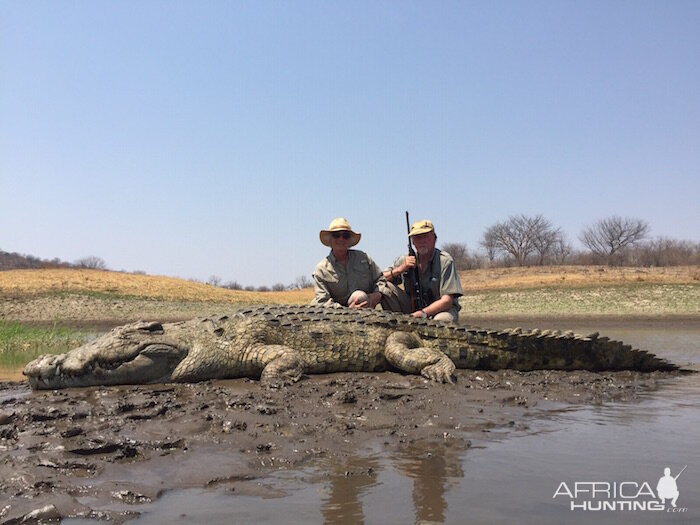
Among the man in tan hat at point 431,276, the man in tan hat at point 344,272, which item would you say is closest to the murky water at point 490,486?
the man in tan hat at point 431,276

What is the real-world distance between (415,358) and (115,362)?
284cm

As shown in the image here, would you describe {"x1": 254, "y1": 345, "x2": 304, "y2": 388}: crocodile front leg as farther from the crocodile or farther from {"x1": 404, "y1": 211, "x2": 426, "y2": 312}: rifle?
{"x1": 404, "y1": 211, "x2": 426, "y2": 312}: rifle

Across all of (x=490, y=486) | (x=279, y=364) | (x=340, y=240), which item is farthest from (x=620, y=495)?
(x=340, y=240)

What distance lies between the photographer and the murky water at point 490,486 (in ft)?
8.04

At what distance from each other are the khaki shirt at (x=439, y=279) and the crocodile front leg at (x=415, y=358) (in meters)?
1.44

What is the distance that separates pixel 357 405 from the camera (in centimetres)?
454

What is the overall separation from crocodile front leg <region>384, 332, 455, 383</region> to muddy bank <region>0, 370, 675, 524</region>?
0.15 meters

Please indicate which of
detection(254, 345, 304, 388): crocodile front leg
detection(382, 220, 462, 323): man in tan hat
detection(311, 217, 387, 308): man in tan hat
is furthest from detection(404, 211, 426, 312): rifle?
detection(254, 345, 304, 388): crocodile front leg

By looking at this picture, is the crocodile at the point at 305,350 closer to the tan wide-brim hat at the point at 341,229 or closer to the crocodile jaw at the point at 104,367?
the crocodile jaw at the point at 104,367

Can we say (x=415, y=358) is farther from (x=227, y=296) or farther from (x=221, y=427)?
(x=227, y=296)

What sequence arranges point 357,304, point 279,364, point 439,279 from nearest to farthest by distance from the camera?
point 279,364 → point 357,304 → point 439,279

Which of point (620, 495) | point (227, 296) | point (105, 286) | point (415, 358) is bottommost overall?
point (620, 495)

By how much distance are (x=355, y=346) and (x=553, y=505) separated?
3.61 m

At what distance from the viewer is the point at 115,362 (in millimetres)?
5441
